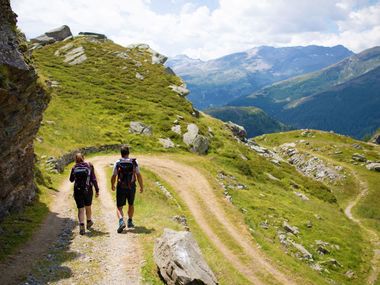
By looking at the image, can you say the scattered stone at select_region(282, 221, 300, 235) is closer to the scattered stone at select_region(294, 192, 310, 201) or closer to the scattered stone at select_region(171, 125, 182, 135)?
the scattered stone at select_region(294, 192, 310, 201)

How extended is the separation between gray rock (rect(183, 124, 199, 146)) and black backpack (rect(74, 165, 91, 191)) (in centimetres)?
4590

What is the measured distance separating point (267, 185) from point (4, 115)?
47562mm

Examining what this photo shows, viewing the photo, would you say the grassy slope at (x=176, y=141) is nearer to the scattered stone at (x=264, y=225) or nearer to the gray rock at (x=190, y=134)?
Result: the scattered stone at (x=264, y=225)

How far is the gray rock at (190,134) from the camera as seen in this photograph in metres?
67.6

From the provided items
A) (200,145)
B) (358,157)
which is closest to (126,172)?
(200,145)

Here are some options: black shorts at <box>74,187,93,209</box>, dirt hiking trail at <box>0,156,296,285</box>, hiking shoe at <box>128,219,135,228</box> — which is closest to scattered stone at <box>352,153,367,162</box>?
dirt hiking trail at <box>0,156,296,285</box>

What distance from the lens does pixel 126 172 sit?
2156 cm

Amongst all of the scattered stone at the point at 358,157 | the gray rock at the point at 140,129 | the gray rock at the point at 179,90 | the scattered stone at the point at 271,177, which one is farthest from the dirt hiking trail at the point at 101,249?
the scattered stone at the point at 358,157

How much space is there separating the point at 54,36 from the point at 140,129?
2791 inches

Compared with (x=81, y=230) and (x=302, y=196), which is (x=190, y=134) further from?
(x=81, y=230)

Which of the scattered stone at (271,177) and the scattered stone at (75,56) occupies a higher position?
the scattered stone at (75,56)

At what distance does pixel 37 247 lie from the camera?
19766 millimetres

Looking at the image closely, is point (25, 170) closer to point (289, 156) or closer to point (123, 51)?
point (123, 51)

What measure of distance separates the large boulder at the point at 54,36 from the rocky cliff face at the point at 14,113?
336ft
